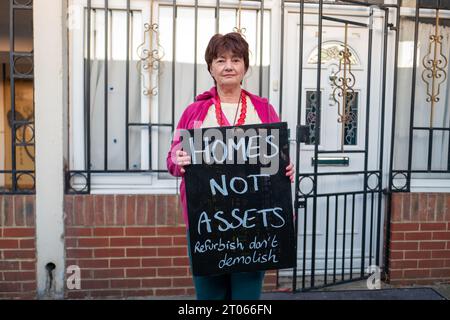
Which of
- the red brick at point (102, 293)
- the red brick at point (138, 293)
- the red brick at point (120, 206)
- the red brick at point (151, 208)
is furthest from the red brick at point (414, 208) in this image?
the red brick at point (102, 293)

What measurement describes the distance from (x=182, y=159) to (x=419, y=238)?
266 cm

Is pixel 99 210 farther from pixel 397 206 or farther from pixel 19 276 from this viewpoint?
pixel 397 206

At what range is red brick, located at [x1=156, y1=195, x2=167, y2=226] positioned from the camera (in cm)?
348

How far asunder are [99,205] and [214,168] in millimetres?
1637

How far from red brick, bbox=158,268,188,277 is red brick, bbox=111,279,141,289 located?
0.64ft

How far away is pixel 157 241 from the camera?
351 centimetres

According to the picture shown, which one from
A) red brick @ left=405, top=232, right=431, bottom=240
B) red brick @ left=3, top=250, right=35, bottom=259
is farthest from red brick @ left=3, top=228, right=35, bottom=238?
red brick @ left=405, top=232, right=431, bottom=240

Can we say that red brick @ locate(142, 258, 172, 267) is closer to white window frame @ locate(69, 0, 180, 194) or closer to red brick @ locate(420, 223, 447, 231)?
white window frame @ locate(69, 0, 180, 194)

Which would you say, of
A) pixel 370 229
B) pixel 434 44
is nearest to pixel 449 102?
pixel 434 44

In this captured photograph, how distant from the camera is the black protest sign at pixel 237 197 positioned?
212 centimetres

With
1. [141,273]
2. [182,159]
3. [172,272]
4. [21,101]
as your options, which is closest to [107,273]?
[141,273]

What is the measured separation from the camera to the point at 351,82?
12.6 feet
